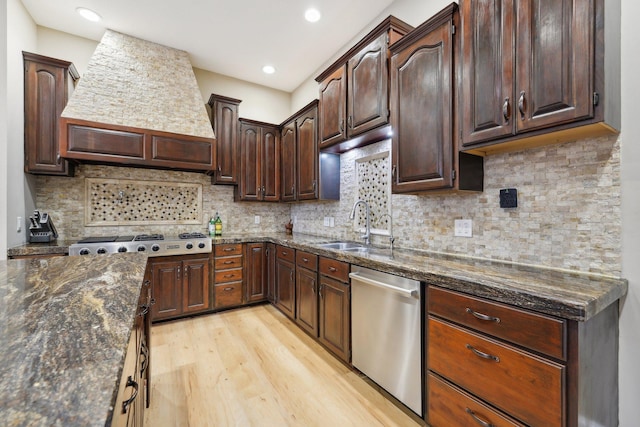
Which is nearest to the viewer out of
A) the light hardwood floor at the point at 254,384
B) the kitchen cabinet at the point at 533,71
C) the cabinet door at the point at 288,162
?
the kitchen cabinet at the point at 533,71

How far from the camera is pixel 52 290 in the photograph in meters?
1.11

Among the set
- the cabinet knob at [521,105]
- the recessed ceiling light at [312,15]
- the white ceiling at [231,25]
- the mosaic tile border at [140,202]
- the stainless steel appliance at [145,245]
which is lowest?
the stainless steel appliance at [145,245]

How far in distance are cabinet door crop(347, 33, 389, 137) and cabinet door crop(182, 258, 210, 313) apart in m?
2.27

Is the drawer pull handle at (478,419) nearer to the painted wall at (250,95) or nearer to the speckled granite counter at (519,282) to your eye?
the speckled granite counter at (519,282)

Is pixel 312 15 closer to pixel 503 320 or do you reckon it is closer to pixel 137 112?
pixel 137 112

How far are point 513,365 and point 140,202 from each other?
155 inches

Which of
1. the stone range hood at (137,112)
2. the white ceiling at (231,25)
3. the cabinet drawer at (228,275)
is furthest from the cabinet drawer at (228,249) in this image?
the white ceiling at (231,25)

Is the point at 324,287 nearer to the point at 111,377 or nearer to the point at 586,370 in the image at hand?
the point at 586,370

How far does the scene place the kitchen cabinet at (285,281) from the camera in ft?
9.95

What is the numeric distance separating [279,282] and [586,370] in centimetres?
274

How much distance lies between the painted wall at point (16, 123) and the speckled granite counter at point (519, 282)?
314cm

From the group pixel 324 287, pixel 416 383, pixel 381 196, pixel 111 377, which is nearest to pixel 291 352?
pixel 324 287

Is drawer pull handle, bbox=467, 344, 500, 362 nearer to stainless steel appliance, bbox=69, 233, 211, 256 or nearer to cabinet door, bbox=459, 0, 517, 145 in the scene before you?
cabinet door, bbox=459, 0, 517, 145

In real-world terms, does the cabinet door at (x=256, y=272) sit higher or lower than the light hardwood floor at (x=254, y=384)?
higher
